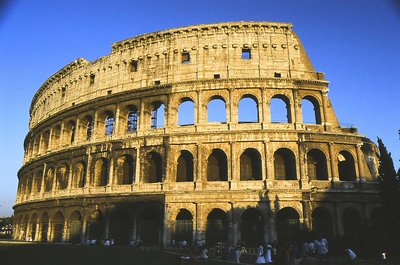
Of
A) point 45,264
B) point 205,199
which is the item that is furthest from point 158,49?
point 45,264

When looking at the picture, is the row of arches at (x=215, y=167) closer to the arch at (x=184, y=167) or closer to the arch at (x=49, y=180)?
the arch at (x=184, y=167)

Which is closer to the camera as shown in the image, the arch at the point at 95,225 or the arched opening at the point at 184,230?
the arched opening at the point at 184,230

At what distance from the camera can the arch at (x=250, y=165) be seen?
24031 mm

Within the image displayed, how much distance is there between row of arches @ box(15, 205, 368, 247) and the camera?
22.4 meters

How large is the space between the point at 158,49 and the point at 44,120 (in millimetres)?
15411

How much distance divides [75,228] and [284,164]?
Result: 696 inches

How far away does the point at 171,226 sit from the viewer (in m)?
23.2

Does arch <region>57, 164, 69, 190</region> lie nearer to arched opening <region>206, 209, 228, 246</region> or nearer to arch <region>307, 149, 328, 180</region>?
arched opening <region>206, 209, 228, 246</region>

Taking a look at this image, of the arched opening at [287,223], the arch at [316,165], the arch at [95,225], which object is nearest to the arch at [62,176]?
the arch at [95,225]

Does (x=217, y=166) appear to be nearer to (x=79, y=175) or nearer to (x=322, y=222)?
(x=322, y=222)

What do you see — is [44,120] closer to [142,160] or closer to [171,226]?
[142,160]

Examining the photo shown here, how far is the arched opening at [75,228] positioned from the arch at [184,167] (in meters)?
9.33

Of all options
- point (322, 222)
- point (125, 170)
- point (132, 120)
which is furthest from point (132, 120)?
point (322, 222)

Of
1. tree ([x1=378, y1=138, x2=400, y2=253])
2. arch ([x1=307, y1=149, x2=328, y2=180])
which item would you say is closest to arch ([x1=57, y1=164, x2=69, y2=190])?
arch ([x1=307, y1=149, x2=328, y2=180])
